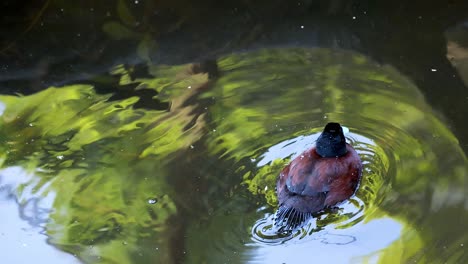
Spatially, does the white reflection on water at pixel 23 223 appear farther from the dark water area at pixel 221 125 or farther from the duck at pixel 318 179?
the duck at pixel 318 179

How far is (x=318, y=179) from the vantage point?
3.52 m

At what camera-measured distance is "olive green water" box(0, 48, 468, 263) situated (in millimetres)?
3318

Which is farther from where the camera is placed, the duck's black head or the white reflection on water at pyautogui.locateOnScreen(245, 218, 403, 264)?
the duck's black head

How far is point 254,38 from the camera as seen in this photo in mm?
4652

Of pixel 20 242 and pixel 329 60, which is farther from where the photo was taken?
pixel 329 60

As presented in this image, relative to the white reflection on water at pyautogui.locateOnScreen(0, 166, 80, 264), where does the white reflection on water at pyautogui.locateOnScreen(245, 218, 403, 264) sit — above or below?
above

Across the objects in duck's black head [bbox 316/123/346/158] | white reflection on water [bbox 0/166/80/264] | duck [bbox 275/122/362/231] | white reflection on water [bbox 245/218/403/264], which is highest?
duck's black head [bbox 316/123/346/158]

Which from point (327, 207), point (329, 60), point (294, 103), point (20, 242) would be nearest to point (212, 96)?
point (294, 103)

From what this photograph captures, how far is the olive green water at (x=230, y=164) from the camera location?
3.32 m

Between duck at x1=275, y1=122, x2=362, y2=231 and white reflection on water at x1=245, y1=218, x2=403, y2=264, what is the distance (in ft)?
0.43

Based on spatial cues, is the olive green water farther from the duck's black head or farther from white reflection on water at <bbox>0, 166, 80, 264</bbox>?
the duck's black head

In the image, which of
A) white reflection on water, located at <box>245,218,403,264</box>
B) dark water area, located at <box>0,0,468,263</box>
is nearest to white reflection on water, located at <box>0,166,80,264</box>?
dark water area, located at <box>0,0,468,263</box>

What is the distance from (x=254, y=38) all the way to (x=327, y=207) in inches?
59.8

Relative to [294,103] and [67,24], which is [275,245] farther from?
[67,24]
